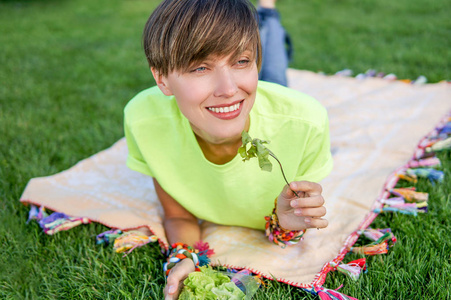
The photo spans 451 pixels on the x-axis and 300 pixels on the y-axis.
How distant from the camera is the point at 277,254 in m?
2.16

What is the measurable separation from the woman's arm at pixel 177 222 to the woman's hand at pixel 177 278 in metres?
0.29

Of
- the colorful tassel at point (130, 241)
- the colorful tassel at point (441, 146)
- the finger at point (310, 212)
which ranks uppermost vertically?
the finger at point (310, 212)

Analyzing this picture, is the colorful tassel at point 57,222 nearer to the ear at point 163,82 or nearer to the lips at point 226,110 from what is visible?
the ear at point 163,82

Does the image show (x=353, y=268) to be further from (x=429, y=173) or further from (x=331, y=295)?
(x=429, y=173)

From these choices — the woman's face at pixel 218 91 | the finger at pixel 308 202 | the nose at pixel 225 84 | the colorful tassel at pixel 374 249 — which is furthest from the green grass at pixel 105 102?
the nose at pixel 225 84

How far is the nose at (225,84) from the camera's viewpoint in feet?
5.62

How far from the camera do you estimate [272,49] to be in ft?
11.6

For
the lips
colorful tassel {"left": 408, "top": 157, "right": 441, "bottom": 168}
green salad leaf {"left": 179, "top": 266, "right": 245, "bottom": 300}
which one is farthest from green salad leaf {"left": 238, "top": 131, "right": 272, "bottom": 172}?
colorful tassel {"left": 408, "top": 157, "right": 441, "bottom": 168}

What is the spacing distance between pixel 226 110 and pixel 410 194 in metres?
1.31

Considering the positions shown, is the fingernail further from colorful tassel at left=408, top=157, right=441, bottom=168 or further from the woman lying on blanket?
colorful tassel at left=408, top=157, right=441, bottom=168

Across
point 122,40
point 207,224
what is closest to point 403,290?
point 207,224

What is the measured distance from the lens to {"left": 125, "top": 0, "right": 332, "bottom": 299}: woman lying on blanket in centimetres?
171

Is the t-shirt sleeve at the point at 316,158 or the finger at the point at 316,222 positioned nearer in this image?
the finger at the point at 316,222

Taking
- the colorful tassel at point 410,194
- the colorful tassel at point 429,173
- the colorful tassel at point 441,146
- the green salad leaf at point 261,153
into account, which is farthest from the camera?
the colorful tassel at point 441,146
